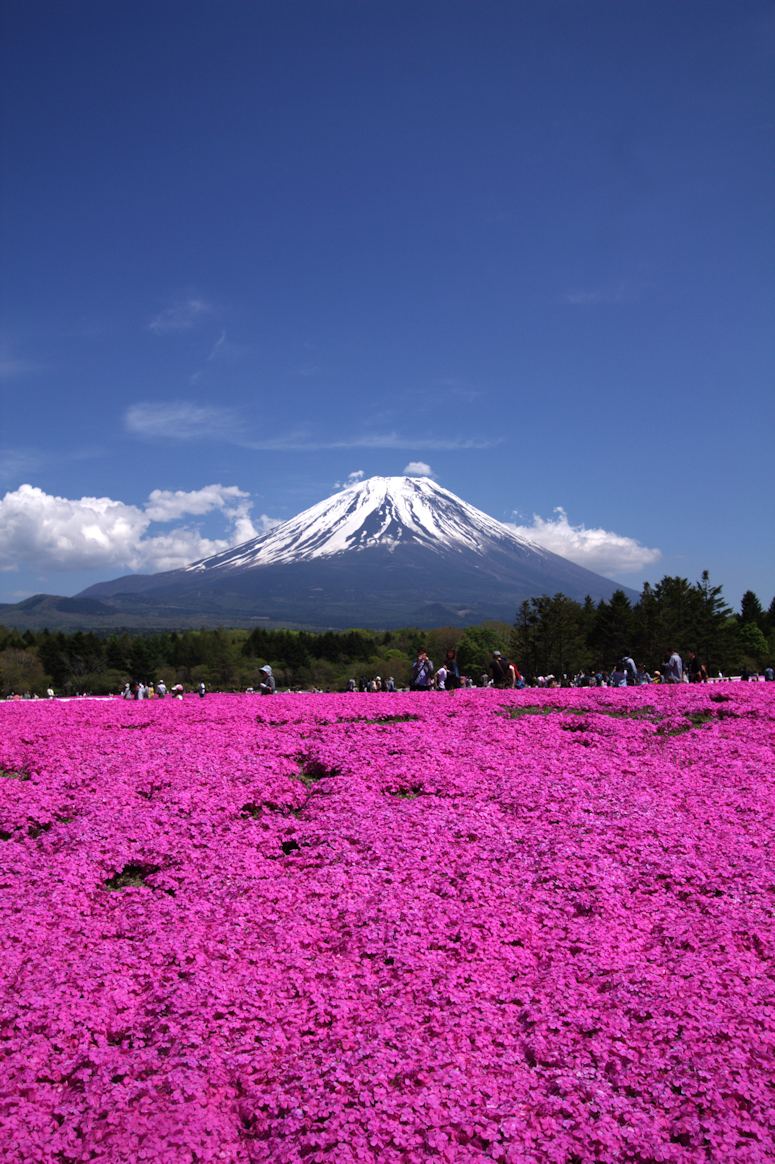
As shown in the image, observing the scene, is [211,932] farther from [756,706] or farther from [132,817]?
[756,706]

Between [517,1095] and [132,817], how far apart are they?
19.2ft

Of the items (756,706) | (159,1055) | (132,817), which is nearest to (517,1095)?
(159,1055)

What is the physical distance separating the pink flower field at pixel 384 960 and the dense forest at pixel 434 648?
225 feet

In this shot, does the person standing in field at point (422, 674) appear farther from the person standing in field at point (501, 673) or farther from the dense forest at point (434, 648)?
the dense forest at point (434, 648)

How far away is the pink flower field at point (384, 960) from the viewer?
4289 millimetres

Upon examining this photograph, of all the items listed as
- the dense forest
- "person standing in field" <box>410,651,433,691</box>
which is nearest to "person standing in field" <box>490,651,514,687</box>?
"person standing in field" <box>410,651,433,691</box>

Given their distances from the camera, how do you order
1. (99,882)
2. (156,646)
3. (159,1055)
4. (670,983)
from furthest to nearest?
1. (156,646)
2. (99,882)
3. (670,983)
4. (159,1055)

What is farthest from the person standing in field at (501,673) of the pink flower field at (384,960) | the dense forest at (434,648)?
the dense forest at (434,648)

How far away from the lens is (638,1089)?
4480 mm

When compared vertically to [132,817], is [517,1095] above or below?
below

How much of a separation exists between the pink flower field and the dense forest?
68532 mm

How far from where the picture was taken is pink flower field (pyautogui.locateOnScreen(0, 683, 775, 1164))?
14.1ft

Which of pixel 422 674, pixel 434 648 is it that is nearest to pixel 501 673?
pixel 422 674

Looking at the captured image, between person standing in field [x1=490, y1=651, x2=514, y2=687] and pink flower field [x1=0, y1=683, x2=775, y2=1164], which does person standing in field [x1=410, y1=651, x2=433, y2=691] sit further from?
pink flower field [x1=0, y1=683, x2=775, y2=1164]
